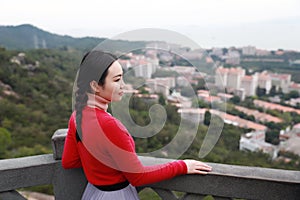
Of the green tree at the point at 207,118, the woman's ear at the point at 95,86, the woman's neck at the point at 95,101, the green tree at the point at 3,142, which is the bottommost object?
the green tree at the point at 3,142

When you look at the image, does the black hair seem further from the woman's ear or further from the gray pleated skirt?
the gray pleated skirt

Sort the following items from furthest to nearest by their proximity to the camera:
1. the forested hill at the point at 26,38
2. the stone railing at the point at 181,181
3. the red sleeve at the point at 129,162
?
the forested hill at the point at 26,38 < the stone railing at the point at 181,181 < the red sleeve at the point at 129,162

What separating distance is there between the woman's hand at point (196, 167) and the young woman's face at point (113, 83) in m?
0.37

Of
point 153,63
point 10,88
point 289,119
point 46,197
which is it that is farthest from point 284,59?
point 10,88

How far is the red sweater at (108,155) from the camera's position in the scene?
3.16 feet

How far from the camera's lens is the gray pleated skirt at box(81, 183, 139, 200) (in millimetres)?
1102

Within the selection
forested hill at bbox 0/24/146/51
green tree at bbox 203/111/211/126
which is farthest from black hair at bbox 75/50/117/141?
forested hill at bbox 0/24/146/51

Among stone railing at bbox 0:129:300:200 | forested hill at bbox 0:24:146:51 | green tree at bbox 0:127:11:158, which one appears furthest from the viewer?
forested hill at bbox 0:24:146:51

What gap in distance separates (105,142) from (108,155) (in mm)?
58

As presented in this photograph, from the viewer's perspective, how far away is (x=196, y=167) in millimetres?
1106

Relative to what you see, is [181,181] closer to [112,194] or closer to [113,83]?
[112,194]

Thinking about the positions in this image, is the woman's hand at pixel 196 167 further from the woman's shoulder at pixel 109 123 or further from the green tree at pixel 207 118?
the woman's shoulder at pixel 109 123

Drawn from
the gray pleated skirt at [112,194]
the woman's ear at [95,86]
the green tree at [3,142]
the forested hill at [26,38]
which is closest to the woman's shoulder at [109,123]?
the woman's ear at [95,86]

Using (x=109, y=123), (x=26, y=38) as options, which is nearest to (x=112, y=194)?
(x=109, y=123)
